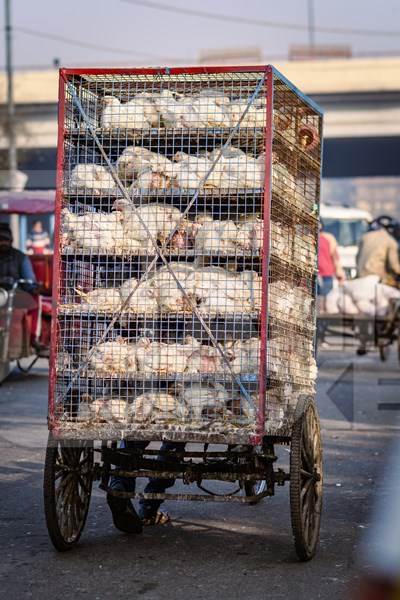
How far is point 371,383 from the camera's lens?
16.0 meters

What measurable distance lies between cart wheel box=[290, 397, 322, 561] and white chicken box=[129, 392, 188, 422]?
57 centimetres

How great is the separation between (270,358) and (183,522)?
1497mm

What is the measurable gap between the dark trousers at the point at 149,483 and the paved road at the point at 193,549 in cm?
13

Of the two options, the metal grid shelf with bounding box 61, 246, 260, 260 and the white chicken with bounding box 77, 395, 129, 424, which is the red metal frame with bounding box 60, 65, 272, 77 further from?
the white chicken with bounding box 77, 395, 129, 424

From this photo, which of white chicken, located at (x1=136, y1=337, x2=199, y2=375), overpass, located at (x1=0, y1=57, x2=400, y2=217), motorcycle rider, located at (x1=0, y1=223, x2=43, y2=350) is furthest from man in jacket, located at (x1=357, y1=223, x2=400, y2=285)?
overpass, located at (x1=0, y1=57, x2=400, y2=217)

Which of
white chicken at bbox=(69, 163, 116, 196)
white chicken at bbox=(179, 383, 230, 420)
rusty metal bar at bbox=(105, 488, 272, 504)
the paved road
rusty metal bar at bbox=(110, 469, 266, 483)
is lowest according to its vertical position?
the paved road

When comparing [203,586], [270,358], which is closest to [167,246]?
[270,358]

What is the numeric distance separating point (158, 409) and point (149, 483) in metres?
0.74

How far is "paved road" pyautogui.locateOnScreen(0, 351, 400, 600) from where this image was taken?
5.30m

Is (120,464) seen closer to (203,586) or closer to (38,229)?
(203,586)

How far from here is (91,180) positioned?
19.8ft

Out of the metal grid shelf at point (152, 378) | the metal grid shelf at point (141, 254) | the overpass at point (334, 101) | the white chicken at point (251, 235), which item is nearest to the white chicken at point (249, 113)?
the white chicken at point (251, 235)

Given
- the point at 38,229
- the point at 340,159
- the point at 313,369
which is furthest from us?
the point at 340,159

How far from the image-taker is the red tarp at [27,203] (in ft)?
59.3
